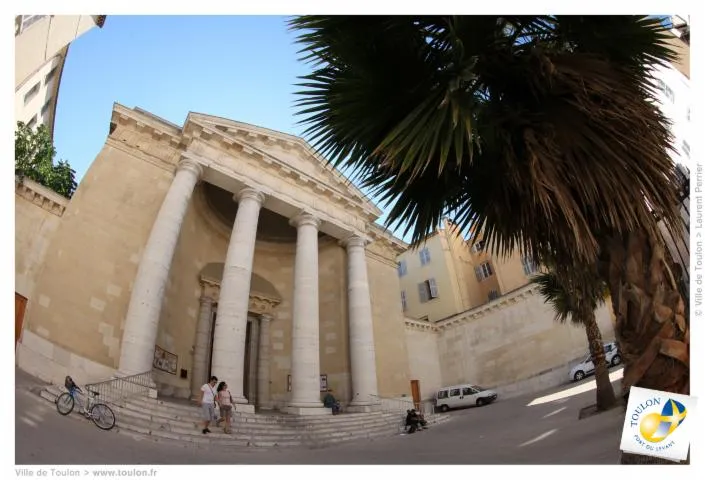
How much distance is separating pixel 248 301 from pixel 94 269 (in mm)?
4993

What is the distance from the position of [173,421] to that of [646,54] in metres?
9.11

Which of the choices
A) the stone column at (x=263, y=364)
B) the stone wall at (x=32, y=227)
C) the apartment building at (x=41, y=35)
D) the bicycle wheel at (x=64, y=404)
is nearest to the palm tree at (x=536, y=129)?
the apartment building at (x=41, y=35)

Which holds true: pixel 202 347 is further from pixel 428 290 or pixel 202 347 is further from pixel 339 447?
pixel 428 290

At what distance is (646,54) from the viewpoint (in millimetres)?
4309

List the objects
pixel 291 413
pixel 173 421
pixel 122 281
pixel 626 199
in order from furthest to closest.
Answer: pixel 291 413 < pixel 122 281 < pixel 173 421 < pixel 626 199

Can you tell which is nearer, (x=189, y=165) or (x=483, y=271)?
(x=189, y=165)

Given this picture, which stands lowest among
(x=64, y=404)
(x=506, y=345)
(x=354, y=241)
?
(x=64, y=404)

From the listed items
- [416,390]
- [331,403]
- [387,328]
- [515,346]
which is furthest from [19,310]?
[515,346]

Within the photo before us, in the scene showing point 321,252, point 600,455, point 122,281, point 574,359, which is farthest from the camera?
point 574,359

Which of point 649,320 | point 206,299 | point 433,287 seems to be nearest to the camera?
point 649,320

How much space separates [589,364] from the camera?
1833cm

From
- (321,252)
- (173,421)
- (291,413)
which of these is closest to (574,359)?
(321,252)

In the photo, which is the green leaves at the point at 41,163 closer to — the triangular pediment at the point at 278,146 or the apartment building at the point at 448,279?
the triangular pediment at the point at 278,146
